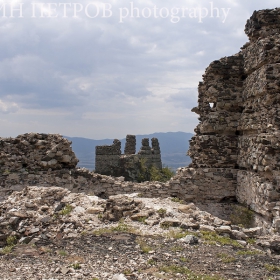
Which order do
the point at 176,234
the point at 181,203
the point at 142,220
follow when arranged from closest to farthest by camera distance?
1. the point at 176,234
2. the point at 142,220
3. the point at 181,203

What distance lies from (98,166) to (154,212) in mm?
25593

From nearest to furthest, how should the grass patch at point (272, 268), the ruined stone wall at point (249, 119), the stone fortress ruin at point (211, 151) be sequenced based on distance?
the grass patch at point (272, 268)
the ruined stone wall at point (249, 119)
the stone fortress ruin at point (211, 151)

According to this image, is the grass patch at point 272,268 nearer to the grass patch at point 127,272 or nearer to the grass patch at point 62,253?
the grass patch at point 127,272

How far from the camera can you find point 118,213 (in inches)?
332

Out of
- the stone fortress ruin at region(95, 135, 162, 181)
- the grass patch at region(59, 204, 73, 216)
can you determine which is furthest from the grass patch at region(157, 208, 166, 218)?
the stone fortress ruin at region(95, 135, 162, 181)

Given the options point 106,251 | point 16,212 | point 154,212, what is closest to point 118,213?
point 154,212

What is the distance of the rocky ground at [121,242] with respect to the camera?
18.5 ft

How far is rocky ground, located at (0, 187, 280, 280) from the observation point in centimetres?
564

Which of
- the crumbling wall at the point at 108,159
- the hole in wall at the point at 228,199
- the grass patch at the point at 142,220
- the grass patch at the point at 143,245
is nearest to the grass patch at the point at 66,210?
the grass patch at the point at 142,220

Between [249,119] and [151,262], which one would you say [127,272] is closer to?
[151,262]

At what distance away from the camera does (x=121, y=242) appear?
22.5ft

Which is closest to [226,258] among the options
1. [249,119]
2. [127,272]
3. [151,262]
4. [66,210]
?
[151,262]

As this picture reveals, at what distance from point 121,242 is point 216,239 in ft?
6.24

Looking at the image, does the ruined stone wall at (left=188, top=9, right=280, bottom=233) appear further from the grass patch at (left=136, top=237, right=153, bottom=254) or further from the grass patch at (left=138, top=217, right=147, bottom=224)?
the grass patch at (left=136, top=237, right=153, bottom=254)
